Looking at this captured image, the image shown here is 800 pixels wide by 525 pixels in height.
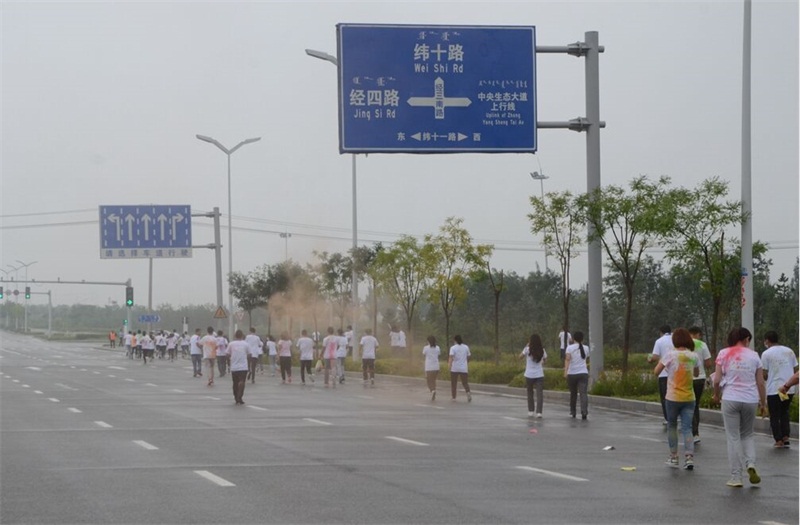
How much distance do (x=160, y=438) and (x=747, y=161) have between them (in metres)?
13.7

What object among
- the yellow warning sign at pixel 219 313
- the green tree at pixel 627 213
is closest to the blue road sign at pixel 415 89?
the green tree at pixel 627 213

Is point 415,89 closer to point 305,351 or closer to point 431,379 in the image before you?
point 431,379

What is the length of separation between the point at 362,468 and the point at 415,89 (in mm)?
14141

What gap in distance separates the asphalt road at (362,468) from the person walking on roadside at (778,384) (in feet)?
1.18

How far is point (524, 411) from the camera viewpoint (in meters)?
28.1

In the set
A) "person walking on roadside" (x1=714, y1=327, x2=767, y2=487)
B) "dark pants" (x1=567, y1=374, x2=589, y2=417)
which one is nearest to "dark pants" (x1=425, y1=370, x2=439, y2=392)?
"dark pants" (x1=567, y1=374, x2=589, y2=417)

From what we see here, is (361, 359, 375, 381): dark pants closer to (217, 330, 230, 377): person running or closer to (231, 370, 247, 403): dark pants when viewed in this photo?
(217, 330, 230, 377): person running

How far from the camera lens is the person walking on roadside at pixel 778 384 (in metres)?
19.2

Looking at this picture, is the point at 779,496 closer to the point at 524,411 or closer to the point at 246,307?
the point at 524,411

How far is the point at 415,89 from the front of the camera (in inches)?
1122

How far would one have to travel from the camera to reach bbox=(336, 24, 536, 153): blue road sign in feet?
93.4

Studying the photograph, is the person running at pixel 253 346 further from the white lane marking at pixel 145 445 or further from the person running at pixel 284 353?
the white lane marking at pixel 145 445

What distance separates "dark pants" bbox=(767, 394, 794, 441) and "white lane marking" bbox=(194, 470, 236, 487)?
8.67m

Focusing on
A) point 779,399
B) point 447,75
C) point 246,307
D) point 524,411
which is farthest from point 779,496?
point 246,307
